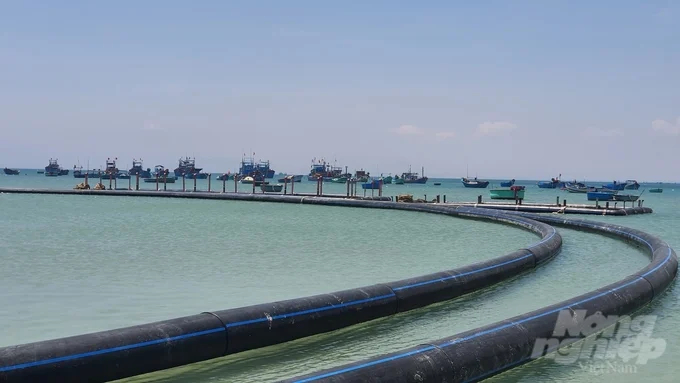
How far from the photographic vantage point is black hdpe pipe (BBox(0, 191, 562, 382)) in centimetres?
959

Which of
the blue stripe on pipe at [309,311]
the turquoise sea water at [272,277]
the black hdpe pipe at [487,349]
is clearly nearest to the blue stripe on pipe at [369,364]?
the black hdpe pipe at [487,349]

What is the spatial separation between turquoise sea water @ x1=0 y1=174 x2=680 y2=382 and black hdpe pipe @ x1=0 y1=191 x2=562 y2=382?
0.29 metres

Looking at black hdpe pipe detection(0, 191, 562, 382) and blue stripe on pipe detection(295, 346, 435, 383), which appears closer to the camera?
blue stripe on pipe detection(295, 346, 435, 383)

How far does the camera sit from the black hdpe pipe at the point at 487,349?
8.92 metres

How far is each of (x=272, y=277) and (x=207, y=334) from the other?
32.5ft

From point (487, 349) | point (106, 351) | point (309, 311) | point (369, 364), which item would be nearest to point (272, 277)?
point (309, 311)

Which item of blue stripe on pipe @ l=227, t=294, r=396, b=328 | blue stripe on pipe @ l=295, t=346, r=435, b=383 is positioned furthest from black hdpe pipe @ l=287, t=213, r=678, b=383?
blue stripe on pipe @ l=227, t=294, r=396, b=328

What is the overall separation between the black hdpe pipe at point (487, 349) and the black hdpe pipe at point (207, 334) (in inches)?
128

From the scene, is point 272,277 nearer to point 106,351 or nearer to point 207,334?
point 207,334

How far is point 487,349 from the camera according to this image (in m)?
10.7

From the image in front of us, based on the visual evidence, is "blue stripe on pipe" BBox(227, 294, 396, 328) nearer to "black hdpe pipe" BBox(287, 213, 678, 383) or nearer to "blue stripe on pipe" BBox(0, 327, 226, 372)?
"blue stripe on pipe" BBox(0, 327, 226, 372)

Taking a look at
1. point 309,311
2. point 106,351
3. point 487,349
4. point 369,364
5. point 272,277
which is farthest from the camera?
point 272,277

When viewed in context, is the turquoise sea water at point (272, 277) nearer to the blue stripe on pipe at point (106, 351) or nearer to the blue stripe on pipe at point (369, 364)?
the blue stripe on pipe at point (106, 351)

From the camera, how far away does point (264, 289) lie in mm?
19141
